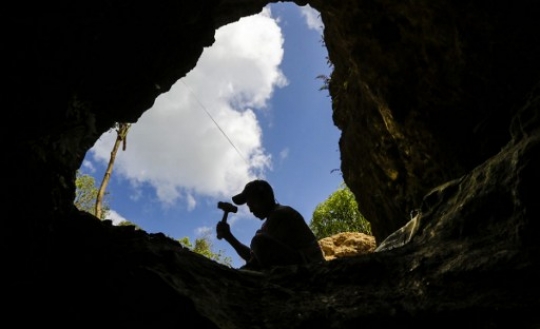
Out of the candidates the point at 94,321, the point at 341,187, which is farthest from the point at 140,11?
the point at 341,187

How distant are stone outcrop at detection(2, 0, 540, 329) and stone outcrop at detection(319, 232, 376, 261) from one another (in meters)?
11.5

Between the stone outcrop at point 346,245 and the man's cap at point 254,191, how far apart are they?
1127 centimetres

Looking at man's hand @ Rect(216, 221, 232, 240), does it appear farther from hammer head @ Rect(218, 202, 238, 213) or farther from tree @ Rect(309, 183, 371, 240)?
tree @ Rect(309, 183, 371, 240)

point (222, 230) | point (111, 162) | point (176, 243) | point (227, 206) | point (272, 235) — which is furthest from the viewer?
point (111, 162)

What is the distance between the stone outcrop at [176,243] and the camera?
11.8 feet

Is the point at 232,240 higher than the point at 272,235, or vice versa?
the point at 232,240

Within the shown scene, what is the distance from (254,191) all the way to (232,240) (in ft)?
3.54

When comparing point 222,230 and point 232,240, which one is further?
point 232,240

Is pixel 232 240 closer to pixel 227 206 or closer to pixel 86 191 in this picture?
pixel 227 206

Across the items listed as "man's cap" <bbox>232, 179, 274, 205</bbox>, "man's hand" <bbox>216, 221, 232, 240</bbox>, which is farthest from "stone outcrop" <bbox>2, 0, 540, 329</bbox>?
"man's hand" <bbox>216, 221, 232, 240</bbox>

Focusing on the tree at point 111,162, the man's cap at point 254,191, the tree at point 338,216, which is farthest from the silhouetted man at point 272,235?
the tree at point 338,216

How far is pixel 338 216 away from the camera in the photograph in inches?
1166

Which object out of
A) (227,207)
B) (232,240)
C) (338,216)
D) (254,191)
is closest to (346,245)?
(338,216)

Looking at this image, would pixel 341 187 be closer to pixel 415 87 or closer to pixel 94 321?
pixel 415 87
